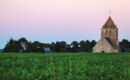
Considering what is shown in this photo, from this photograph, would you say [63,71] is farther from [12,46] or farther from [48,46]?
[48,46]

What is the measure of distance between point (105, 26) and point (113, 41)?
524 cm

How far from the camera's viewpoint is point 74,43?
95.6 meters

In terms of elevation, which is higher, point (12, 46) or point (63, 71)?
point (12, 46)

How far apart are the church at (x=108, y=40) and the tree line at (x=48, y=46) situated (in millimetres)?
17280

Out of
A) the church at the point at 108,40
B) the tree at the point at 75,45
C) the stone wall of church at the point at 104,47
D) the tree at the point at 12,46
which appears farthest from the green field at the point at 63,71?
the tree at the point at 75,45

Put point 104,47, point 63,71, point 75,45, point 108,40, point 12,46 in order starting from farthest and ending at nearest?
point 75,45
point 108,40
point 12,46
point 104,47
point 63,71

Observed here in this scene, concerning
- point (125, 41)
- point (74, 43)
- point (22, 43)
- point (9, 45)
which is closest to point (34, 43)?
point (22, 43)

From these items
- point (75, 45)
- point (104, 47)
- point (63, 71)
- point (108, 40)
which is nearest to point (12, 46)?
point (104, 47)

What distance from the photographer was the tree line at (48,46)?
60938 mm

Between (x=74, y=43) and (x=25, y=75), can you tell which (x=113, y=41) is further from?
(x=25, y=75)

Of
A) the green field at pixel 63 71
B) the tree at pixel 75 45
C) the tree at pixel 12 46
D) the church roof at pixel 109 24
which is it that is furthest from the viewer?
the tree at pixel 75 45

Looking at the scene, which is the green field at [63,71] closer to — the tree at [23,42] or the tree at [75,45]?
the tree at [23,42]

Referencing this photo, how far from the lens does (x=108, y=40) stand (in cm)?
6244

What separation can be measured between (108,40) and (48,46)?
27879 mm
